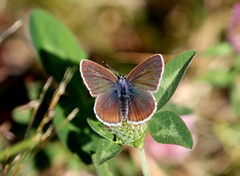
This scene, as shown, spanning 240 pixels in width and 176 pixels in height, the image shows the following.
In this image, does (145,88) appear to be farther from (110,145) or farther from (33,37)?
(33,37)

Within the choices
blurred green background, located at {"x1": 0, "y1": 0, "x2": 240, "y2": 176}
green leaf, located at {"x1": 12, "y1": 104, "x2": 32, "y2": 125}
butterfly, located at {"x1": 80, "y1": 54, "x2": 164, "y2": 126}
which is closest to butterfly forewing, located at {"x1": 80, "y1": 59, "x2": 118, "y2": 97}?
butterfly, located at {"x1": 80, "y1": 54, "x2": 164, "y2": 126}

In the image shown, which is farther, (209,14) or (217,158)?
(209,14)

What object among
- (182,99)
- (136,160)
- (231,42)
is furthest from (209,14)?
(136,160)

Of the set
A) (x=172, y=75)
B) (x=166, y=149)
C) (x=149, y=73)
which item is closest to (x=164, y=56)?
(x=166, y=149)

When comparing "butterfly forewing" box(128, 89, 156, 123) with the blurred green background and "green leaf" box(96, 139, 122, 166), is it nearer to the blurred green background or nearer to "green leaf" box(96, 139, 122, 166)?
"green leaf" box(96, 139, 122, 166)

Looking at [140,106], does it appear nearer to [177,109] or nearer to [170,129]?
[170,129]

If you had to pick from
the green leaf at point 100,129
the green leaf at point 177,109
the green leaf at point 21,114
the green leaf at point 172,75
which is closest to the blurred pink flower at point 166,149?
the green leaf at point 177,109

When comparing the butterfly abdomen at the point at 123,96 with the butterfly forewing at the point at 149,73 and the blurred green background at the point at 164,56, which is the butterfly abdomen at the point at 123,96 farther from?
the blurred green background at the point at 164,56
